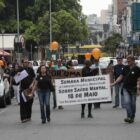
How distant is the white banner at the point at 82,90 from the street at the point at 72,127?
1.83ft

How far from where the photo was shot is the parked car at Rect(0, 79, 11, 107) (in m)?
25.3

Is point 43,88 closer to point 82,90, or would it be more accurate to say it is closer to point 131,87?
point 82,90

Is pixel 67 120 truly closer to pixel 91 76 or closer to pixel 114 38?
pixel 91 76

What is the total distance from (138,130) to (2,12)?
7112 centimetres

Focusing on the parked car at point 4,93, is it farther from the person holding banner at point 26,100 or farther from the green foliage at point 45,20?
the green foliage at point 45,20

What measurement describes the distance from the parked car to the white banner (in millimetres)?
6131

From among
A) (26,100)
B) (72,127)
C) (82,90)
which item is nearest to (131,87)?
(72,127)

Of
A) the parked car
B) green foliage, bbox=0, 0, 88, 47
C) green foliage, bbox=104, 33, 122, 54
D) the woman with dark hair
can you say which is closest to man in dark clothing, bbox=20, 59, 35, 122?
the woman with dark hair

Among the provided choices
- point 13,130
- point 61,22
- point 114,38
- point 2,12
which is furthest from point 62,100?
point 114,38

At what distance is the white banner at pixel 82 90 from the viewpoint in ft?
63.8

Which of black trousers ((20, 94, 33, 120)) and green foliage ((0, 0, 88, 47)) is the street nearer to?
black trousers ((20, 94, 33, 120))

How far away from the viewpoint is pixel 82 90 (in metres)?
19.5

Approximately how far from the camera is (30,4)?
89.6 m

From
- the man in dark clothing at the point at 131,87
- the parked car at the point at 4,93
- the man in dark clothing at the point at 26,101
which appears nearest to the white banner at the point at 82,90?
the man in dark clothing at the point at 26,101
